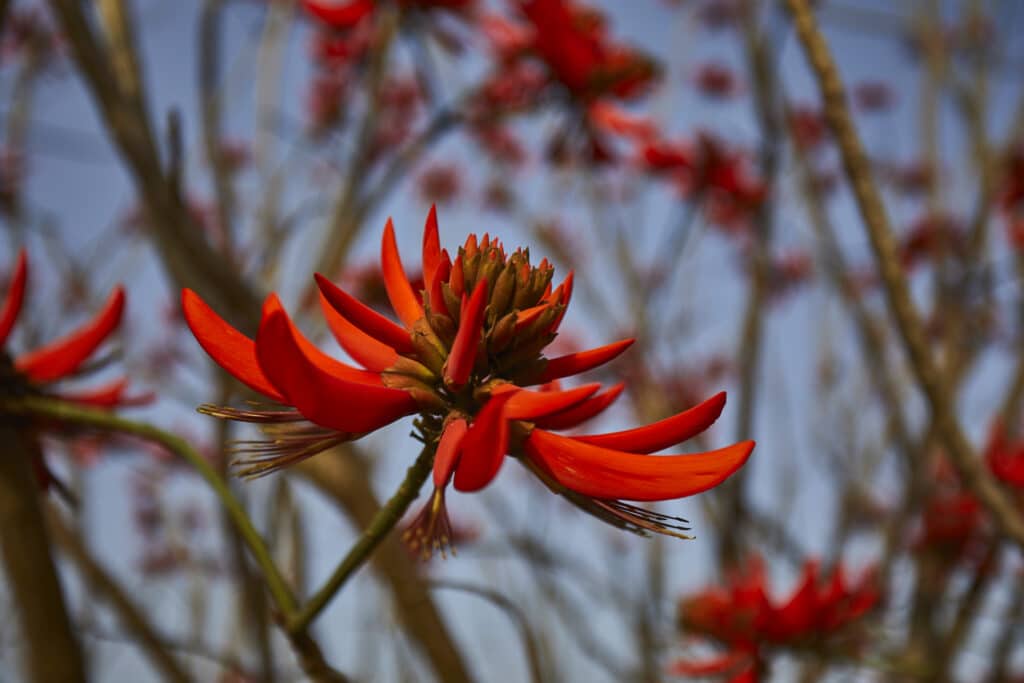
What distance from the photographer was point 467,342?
27 cm

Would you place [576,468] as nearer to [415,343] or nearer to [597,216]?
[415,343]

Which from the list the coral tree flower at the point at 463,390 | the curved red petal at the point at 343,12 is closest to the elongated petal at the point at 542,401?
the coral tree flower at the point at 463,390

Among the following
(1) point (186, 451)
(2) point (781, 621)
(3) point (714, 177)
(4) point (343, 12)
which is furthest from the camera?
(3) point (714, 177)

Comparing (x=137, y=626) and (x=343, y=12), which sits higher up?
(x=343, y=12)

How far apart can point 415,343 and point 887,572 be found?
1.15 meters

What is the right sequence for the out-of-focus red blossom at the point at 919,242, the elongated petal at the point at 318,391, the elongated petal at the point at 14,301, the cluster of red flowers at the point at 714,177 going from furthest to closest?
1. the out-of-focus red blossom at the point at 919,242
2. the cluster of red flowers at the point at 714,177
3. the elongated petal at the point at 14,301
4. the elongated petal at the point at 318,391

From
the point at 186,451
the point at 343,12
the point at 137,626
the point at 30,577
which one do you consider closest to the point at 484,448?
the point at 186,451

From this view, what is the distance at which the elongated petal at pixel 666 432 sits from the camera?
258 mm

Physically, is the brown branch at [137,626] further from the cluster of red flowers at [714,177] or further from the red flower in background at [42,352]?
the cluster of red flowers at [714,177]

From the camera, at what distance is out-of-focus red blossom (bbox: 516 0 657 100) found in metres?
0.90

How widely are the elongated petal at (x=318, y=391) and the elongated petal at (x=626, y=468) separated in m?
0.05

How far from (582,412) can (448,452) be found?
6 centimetres

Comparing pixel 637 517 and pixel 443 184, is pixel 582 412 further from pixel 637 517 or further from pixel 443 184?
pixel 443 184

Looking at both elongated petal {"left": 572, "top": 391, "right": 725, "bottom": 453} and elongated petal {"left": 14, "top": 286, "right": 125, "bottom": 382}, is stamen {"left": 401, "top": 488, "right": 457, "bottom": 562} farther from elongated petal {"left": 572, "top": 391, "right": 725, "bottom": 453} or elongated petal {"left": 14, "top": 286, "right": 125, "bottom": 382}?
elongated petal {"left": 14, "top": 286, "right": 125, "bottom": 382}
